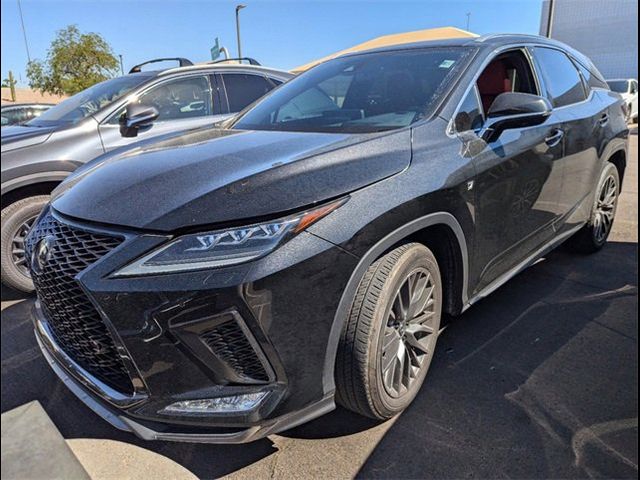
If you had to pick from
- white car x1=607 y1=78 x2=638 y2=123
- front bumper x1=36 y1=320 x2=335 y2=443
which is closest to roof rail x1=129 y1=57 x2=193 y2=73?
front bumper x1=36 y1=320 x2=335 y2=443

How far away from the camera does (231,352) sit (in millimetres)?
1627

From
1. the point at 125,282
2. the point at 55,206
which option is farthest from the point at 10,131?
the point at 125,282

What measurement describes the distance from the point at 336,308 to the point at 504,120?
1455 millimetres

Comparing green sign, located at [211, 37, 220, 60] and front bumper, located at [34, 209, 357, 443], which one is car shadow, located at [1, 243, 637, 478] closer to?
front bumper, located at [34, 209, 357, 443]

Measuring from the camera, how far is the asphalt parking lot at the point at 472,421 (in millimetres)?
1941

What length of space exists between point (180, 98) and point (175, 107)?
115 mm

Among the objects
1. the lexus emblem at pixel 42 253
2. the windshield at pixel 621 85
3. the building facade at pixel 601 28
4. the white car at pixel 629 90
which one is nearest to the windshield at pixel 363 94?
the lexus emblem at pixel 42 253

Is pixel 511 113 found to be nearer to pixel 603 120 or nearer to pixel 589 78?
pixel 603 120

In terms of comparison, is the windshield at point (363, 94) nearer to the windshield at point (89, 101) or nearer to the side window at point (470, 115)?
the side window at point (470, 115)

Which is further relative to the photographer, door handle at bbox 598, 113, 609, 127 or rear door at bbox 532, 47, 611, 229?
door handle at bbox 598, 113, 609, 127

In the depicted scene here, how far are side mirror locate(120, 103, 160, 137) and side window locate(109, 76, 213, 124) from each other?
9.9 inches

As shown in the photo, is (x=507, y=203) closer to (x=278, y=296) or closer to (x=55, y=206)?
(x=278, y=296)

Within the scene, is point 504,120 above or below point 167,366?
above

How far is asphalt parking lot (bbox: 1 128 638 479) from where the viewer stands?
194 centimetres
